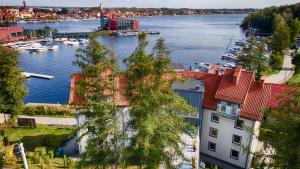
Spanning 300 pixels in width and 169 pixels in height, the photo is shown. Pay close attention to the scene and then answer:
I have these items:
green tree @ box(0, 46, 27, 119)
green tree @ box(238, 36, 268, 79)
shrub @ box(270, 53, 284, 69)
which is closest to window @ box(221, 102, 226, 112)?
green tree @ box(0, 46, 27, 119)

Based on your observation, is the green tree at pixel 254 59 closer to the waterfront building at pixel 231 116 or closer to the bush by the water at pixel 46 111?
the waterfront building at pixel 231 116

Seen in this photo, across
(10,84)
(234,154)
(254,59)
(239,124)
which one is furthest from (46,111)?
(254,59)

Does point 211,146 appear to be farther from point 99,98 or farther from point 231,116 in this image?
point 99,98

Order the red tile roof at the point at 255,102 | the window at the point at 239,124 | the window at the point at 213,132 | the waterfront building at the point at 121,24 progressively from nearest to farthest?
the red tile roof at the point at 255,102 → the window at the point at 239,124 → the window at the point at 213,132 → the waterfront building at the point at 121,24

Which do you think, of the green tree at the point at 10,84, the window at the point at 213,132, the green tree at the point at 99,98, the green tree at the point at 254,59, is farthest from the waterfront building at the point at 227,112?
the green tree at the point at 254,59

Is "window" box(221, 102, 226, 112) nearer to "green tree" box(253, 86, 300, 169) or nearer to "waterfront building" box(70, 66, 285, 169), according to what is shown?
→ "waterfront building" box(70, 66, 285, 169)

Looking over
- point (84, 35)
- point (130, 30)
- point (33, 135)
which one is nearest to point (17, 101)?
point (33, 135)

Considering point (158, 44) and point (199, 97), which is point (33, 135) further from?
point (158, 44)
